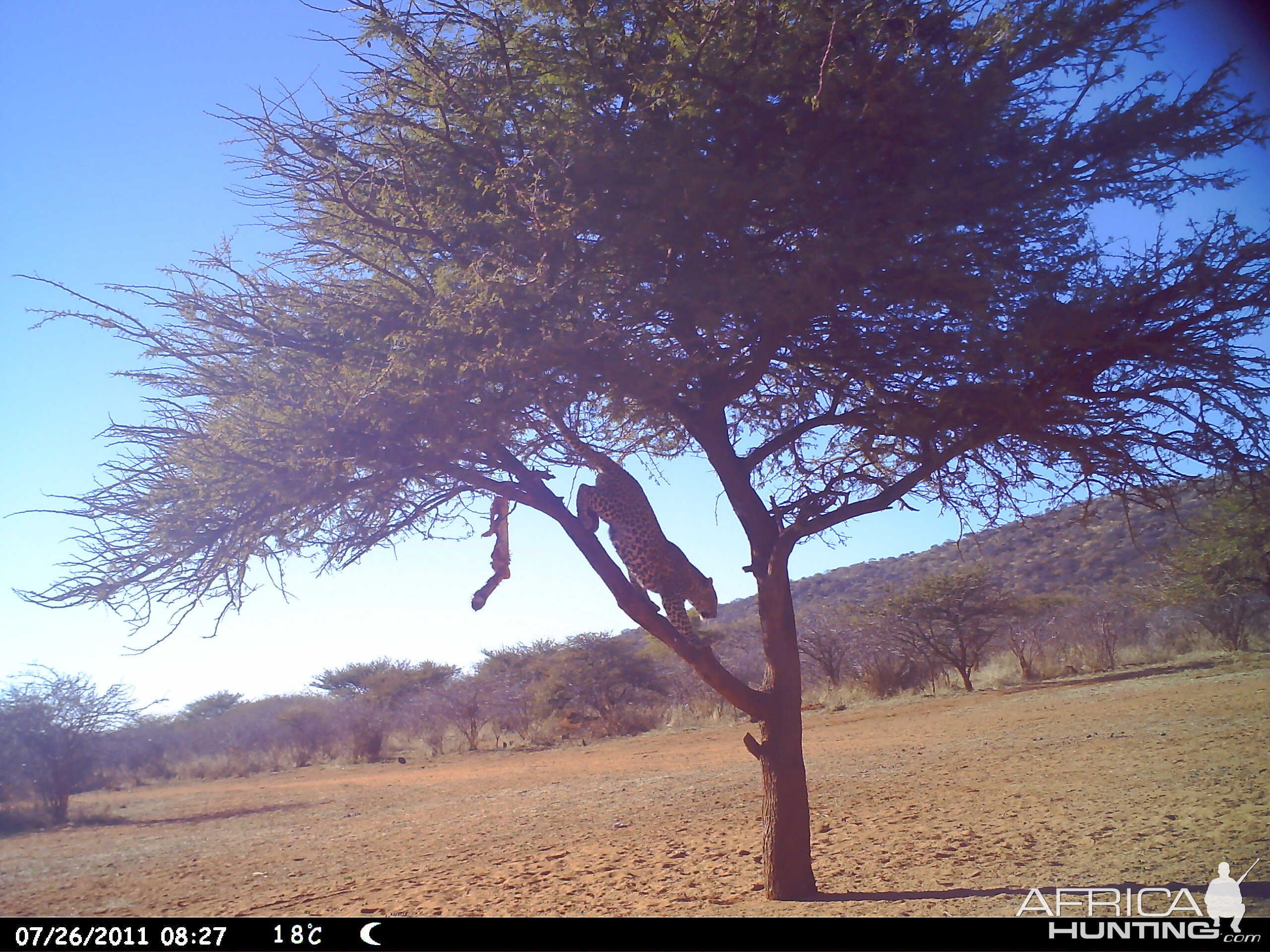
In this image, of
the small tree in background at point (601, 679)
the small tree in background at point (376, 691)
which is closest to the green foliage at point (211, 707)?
the small tree in background at point (376, 691)

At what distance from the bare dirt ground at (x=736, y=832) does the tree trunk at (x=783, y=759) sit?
8.6 inches

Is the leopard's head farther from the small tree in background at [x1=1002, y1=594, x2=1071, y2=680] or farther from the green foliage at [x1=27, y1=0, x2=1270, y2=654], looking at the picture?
the small tree in background at [x1=1002, y1=594, x2=1071, y2=680]

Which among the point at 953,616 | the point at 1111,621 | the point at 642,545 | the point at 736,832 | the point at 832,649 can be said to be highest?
the point at 642,545

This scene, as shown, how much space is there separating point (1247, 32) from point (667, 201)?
4.14 m

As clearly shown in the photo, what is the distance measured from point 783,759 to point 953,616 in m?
20.7

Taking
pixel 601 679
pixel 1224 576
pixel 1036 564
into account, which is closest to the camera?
pixel 1224 576

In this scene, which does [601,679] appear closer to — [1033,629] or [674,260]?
[1033,629]

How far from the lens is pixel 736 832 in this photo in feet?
30.8

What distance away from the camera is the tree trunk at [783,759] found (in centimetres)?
620

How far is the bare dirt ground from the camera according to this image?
6520 millimetres

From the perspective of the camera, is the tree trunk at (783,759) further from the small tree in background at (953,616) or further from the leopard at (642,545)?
the small tree in background at (953,616)

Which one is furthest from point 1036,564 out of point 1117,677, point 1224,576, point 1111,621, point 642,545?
point 642,545

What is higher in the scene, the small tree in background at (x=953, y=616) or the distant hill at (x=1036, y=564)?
the distant hill at (x=1036, y=564)

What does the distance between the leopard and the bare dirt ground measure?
2.30m
